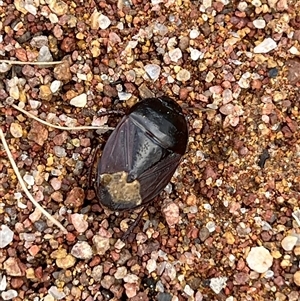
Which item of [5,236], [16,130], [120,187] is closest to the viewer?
[120,187]

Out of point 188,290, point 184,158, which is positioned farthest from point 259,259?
point 184,158

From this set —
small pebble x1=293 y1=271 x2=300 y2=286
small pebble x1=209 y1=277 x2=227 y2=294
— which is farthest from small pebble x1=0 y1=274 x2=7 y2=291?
small pebble x1=293 y1=271 x2=300 y2=286

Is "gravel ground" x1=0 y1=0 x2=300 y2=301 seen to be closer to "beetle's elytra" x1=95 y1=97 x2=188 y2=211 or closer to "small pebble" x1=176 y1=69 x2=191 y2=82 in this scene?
"small pebble" x1=176 y1=69 x2=191 y2=82

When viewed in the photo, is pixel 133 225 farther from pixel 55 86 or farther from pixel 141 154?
pixel 55 86

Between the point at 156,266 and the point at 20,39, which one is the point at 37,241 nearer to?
the point at 156,266

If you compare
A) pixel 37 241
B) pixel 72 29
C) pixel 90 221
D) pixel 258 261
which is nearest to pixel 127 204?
pixel 90 221

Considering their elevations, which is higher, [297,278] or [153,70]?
[153,70]

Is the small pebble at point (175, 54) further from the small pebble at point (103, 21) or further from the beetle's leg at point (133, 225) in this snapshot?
the beetle's leg at point (133, 225)

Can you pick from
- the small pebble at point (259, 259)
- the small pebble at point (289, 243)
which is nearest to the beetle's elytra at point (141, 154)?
the small pebble at point (259, 259)
